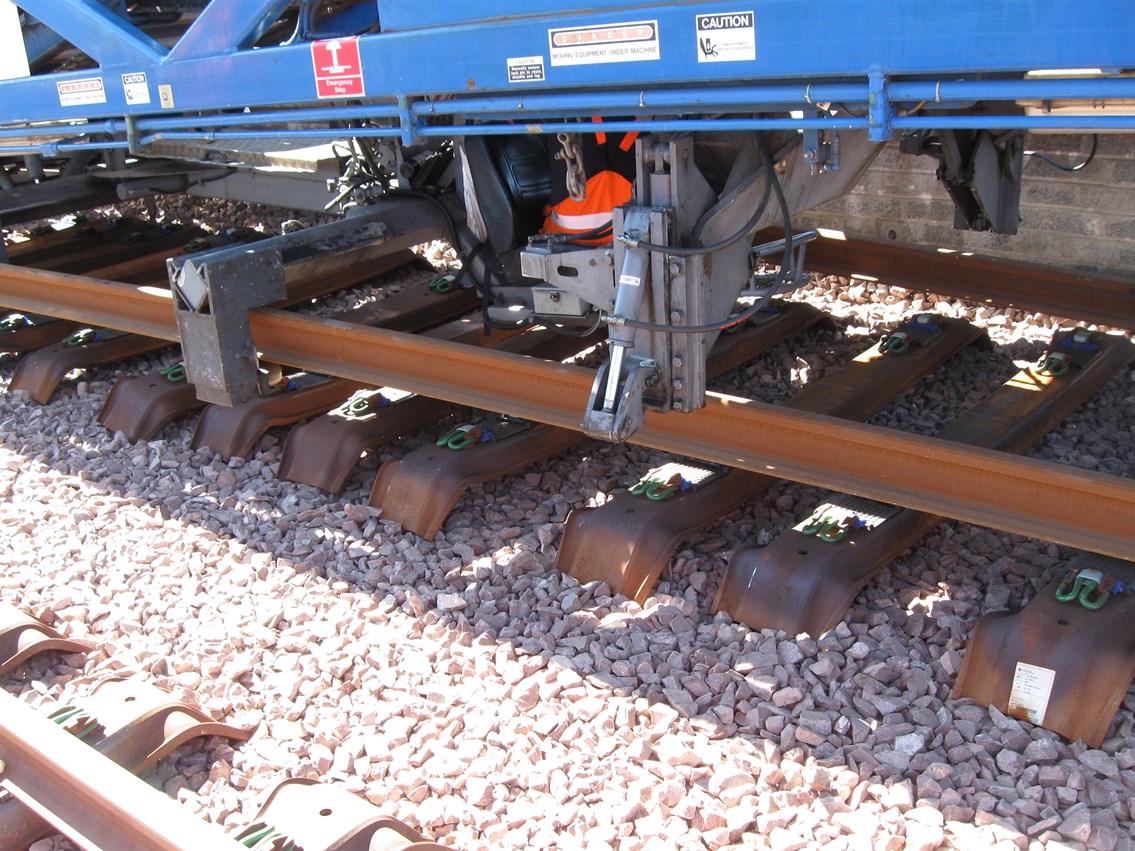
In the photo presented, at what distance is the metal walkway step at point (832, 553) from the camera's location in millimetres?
3457

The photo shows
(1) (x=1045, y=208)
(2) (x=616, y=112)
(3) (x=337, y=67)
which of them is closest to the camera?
(2) (x=616, y=112)

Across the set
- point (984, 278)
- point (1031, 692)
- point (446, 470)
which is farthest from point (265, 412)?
point (1031, 692)

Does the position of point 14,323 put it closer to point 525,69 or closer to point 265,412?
point 265,412

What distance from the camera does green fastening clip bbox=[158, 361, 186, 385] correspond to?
5598 mm

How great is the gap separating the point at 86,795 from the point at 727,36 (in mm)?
2524

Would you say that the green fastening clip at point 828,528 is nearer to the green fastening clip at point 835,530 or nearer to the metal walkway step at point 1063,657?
the green fastening clip at point 835,530

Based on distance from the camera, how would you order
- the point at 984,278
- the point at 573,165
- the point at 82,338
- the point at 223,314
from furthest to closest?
the point at 82,338
the point at 984,278
the point at 223,314
the point at 573,165

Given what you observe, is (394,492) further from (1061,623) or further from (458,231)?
(1061,623)

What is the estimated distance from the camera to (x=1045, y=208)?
603 cm

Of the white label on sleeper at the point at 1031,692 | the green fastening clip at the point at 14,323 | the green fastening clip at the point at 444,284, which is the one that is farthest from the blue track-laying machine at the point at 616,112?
the white label on sleeper at the point at 1031,692

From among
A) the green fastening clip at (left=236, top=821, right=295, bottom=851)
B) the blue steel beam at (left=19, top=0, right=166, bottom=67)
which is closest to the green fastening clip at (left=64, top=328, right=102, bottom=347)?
the blue steel beam at (left=19, top=0, right=166, bottom=67)

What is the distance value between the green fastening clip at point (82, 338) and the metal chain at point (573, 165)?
3316mm

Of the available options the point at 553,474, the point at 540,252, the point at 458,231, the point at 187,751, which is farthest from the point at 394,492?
the point at 458,231

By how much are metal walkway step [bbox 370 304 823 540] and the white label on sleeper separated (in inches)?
81.1
